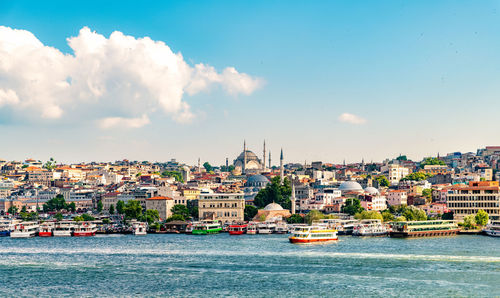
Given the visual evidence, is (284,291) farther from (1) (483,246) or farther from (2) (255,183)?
(2) (255,183)

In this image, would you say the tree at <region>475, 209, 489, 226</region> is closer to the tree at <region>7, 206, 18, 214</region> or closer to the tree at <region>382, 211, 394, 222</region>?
the tree at <region>382, 211, 394, 222</region>

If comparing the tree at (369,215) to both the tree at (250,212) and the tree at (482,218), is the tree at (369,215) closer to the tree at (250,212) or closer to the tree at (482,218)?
the tree at (482,218)

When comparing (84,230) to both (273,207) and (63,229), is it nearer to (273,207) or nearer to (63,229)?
(63,229)

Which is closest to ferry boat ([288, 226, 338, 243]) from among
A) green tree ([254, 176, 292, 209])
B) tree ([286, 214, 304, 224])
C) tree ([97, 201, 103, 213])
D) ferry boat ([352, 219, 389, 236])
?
ferry boat ([352, 219, 389, 236])

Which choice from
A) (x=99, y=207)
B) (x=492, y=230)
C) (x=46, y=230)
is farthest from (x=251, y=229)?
(x=99, y=207)

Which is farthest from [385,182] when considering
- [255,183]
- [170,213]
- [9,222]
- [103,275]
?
[103,275]

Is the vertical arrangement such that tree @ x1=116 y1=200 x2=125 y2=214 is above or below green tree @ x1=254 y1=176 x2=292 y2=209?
below
